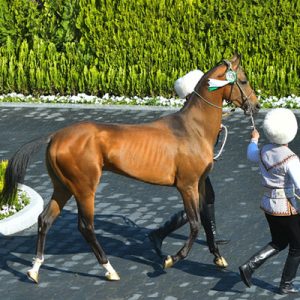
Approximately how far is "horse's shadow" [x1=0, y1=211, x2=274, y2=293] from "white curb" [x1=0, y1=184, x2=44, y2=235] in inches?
4.2

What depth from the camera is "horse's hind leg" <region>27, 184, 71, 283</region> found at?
1084cm

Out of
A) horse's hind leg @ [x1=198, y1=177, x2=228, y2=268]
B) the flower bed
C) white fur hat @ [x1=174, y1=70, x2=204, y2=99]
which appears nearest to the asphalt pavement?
horse's hind leg @ [x1=198, y1=177, x2=228, y2=268]

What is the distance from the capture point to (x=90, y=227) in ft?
35.3

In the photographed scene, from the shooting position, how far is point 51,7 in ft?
65.4

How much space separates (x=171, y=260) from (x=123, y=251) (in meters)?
1.10

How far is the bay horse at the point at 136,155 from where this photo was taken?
10.6m

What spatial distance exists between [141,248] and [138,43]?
8.18m

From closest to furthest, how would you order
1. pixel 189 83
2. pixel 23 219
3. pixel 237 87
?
pixel 237 87 < pixel 189 83 < pixel 23 219

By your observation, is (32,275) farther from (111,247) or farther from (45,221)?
(111,247)

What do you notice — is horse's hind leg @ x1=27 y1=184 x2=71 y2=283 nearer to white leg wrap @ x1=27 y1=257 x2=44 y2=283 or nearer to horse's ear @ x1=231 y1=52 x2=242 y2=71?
white leg wrap @ x1=27 y1=257 x2=44 y2=283

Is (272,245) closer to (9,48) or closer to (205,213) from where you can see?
(205,213)

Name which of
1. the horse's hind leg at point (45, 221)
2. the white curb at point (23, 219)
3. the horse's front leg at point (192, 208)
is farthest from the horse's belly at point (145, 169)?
the white curb at point (23, 219)

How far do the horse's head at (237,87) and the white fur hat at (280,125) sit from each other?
118 cm

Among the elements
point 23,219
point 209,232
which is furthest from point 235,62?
point 23,219
